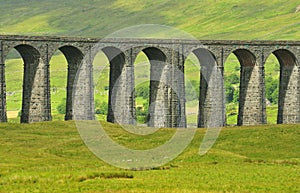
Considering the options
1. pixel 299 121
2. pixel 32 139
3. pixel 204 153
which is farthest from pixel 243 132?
pixel 299 121

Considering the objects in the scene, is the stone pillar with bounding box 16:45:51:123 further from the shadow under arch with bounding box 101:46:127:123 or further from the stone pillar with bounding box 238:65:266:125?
the stone pillar with bounding box 238:65:266:125

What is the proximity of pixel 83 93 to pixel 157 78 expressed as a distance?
40.8 feet

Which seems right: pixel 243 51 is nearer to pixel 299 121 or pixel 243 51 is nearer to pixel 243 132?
pixel 299 121

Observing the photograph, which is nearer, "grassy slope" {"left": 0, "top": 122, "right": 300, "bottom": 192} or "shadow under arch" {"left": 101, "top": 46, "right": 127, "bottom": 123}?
"grassy slope" {"left": 0, "top": 122, "right": 300, "bottom": 192}

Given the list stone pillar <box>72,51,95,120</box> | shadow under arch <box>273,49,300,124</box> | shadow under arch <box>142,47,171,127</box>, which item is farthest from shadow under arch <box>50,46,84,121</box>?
shadow under arch <box>273,49,300,124</box>

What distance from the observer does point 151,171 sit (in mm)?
68750

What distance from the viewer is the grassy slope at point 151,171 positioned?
57.5 meters

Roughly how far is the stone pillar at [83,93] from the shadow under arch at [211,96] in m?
18.4

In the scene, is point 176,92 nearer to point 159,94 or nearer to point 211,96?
point 159,94

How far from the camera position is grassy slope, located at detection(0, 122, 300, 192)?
2265 inches

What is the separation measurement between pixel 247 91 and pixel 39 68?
35.3m

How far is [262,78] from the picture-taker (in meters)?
128

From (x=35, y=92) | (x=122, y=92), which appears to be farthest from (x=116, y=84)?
(x=35, y=92)

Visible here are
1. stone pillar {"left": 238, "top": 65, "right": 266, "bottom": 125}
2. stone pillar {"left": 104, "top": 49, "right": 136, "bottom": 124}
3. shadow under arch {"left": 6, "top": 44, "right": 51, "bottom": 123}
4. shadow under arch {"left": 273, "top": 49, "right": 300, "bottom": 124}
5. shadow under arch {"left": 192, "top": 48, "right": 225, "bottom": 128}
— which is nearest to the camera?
shadow under arch {"left": 6, "top": 44, "right": 51, "bottom": 123}
